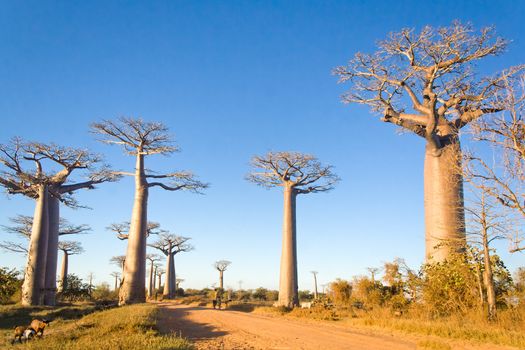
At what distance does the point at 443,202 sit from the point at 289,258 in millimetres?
8675

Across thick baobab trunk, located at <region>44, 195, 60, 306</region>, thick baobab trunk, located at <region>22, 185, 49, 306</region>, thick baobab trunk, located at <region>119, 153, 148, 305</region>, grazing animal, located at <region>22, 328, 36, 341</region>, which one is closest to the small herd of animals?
grazing animal, located at <region>22, 328, 36, 341</region>

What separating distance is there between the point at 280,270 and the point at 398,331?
410 inches

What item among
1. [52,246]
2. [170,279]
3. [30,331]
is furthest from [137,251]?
[170,279]

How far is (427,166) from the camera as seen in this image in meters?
12.1

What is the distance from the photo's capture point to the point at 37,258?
17875mm

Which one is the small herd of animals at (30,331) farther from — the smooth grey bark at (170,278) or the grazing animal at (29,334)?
the smooth grey bark at (170,278)

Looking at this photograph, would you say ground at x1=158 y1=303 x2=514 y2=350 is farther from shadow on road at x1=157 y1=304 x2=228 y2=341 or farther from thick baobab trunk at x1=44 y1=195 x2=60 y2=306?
thick baobab trunk at x1=44 y1=195 x2=60 y2=306

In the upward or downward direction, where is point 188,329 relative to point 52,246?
downward

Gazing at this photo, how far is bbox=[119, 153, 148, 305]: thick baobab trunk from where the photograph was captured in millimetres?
17453

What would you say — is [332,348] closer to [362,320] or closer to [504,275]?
[362,320]

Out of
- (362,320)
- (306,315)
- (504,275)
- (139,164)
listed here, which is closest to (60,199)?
(139,164)

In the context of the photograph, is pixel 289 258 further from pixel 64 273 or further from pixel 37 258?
pixel 64 273

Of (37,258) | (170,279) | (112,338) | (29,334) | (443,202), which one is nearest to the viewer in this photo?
(112,338)

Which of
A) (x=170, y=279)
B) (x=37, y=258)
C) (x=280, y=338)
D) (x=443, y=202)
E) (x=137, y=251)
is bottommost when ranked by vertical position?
(x=170, y=279)
